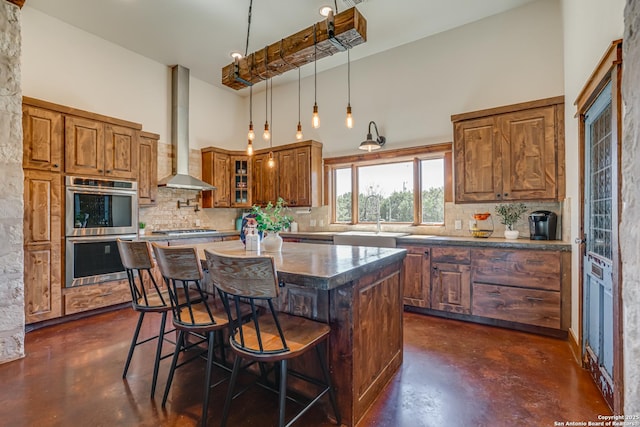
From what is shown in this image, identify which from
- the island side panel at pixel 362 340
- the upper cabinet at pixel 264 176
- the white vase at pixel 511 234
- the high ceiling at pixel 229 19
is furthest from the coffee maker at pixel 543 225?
the upper cabinet at pixel 264 176

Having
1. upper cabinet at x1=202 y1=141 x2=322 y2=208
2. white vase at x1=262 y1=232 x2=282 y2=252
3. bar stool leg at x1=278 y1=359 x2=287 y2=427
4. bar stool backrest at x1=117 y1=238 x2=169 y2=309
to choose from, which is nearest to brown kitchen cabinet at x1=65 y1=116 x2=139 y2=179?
upper cabinet at x1=202 y1=141 x2=322 y2=208

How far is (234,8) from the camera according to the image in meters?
3.51

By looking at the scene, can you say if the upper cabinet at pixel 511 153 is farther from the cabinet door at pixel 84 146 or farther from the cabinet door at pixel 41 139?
the cabinet door at pixel 41 139

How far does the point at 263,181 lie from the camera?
5.49 meters

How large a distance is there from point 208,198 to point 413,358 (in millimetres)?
4156

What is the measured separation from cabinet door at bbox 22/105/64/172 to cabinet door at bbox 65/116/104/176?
8cm

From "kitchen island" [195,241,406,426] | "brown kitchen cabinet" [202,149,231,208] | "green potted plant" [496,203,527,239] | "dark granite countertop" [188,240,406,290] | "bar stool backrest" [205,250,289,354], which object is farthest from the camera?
"brown kitchen cabinet" [202,149,231,208]

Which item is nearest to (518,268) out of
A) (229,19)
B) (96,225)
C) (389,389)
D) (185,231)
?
(389,389)

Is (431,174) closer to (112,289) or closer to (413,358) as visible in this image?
(413,358)

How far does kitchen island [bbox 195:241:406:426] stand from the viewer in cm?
170

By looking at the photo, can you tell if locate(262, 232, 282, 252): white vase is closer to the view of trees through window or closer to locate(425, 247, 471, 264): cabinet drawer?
locate(425, 247, 471, 264): cabinet drawer

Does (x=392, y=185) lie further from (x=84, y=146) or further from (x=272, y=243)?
(x=84, y=146)

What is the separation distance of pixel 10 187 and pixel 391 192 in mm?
4196

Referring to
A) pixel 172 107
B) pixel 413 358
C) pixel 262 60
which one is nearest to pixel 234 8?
pixel 262 60
